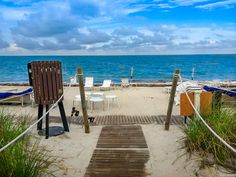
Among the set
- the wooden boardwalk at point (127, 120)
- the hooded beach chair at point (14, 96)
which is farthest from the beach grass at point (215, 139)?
the hooded beach chair at point (14, 96)

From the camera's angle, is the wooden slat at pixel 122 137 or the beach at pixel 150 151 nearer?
the beach at pixel 150 151

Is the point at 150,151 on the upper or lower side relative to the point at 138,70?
upper

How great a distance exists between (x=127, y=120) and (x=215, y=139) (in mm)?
3769

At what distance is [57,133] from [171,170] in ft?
10.4

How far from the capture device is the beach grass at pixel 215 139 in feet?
14.6

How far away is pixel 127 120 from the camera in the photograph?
8.16m

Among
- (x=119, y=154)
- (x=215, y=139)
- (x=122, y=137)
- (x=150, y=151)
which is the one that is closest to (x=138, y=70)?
(x=122, y=137)

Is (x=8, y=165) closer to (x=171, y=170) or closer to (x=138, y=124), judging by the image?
(x=171, y=170)

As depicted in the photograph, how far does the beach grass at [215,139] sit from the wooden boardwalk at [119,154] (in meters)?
0.91

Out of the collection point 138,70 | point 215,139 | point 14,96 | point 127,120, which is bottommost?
point 138,70

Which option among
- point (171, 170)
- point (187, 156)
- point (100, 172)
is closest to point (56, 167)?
point (100, 172)

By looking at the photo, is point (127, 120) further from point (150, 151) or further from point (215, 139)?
point (215, 139)

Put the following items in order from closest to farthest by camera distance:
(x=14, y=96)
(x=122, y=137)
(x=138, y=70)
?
(x=122, y=137) → (x=14, y=96) → (x=138, y=70)

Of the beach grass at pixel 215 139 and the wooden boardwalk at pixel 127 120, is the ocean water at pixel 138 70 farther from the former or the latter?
the beach grass at pixel 215 139
